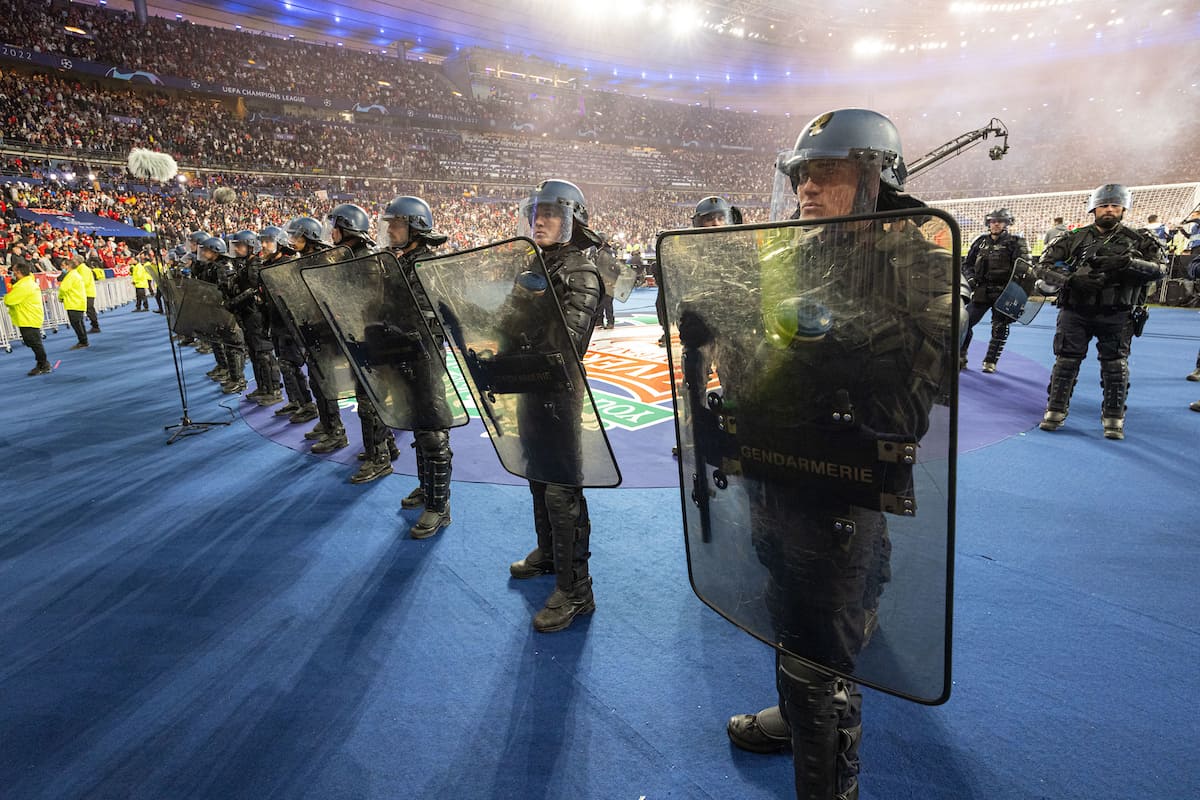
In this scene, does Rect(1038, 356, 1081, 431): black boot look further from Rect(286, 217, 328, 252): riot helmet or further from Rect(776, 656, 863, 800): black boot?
Rect(286, 217, 328, 252): riot helmet

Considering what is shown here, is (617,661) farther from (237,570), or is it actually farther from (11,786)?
(237,570)

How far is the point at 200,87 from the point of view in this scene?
2673 cm

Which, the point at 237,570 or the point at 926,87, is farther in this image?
the point at 926,87

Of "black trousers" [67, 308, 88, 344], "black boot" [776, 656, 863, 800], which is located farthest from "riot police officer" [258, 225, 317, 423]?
"black trousers" [67, 308, 88, 344]

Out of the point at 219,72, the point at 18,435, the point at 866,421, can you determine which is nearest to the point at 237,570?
the point at 866,421

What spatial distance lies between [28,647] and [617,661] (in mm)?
2691

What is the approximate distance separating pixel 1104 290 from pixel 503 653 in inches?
201

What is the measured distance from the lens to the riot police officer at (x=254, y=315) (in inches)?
245

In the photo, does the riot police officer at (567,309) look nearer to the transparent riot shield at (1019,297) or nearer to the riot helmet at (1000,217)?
the transparent riot shield at (1019,297)

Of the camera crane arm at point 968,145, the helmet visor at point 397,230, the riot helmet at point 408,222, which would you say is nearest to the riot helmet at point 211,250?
the helmet visor at point 397,230

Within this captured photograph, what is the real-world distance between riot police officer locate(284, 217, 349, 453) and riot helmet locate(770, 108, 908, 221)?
4.35 metres

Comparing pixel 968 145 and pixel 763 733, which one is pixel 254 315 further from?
pixel 968 145

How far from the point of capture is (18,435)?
591cm

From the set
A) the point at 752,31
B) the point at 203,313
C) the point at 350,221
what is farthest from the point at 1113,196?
the point at 752,31
